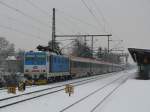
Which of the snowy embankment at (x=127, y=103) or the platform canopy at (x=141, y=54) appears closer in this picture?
the snowy embankment at (x=127, y=103)

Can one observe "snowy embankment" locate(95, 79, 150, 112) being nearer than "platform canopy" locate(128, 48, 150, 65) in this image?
Yes

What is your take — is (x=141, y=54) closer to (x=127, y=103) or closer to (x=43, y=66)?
(x=43, y=66)

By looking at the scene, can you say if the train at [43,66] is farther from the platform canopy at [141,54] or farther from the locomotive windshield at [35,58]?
the platform canopy at [141,54]

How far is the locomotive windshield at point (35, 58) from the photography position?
1321 inches

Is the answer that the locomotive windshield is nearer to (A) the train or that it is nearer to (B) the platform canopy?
(A) the train

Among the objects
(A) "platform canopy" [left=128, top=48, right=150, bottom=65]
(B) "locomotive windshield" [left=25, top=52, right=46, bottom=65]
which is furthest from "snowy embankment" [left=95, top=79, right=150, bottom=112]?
(A) "platform canopy" [left=128, top=48, right=150, bottom=65]

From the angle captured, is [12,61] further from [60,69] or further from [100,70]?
[60,69]

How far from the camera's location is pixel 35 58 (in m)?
33.9

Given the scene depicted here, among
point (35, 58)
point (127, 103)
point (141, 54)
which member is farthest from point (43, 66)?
point (127, 103)

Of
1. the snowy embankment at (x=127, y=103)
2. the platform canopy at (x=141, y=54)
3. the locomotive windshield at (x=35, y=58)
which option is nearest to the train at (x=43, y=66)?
the locomotive windshield at (x=35, y=58)

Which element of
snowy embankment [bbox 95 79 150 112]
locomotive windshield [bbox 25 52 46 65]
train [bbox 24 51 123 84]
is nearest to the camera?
snowy embankment [bbox 95 79 150 112]

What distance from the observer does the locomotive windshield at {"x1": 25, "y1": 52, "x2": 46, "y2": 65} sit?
110 ft

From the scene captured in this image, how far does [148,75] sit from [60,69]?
55.8 ft

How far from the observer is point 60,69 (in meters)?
37.6
